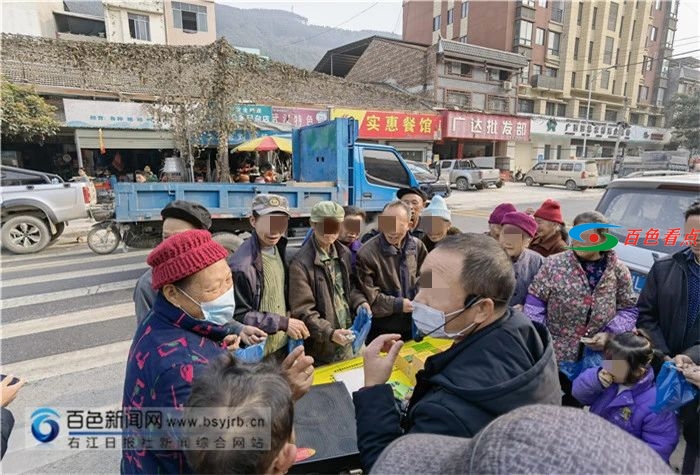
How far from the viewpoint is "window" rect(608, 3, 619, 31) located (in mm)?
33750

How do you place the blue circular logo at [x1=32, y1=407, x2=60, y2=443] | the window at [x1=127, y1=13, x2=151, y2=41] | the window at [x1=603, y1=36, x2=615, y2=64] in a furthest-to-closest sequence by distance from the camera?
1. the window at [x1=603, y1=36, x2=615, y2=64]
2. the window at [x1=127, y1=13, x2=151, y2=41]
3. the blue circular logo at [x1=32, y1=407, x2=60, y2=443]

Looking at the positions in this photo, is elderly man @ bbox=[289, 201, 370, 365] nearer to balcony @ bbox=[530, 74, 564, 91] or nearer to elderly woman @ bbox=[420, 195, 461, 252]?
elderly woman @ bbox=[420, 195, 461, 252]

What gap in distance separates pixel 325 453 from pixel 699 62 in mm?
57453

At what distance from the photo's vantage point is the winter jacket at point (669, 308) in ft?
7.27

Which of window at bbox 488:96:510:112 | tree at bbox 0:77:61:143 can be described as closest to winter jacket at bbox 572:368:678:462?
tree at bbox 0:77:61:143

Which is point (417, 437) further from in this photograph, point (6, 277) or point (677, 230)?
point (6, 277)

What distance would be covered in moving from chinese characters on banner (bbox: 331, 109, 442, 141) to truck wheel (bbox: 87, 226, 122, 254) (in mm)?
13231

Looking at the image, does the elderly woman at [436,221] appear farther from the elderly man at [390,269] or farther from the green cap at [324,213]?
the green cap at [324,213]

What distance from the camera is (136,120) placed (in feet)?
45.4

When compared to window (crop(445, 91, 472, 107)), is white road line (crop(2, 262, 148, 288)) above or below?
below

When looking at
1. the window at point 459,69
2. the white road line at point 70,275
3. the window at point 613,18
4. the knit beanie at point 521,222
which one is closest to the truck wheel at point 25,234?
the white road line at point 70,275

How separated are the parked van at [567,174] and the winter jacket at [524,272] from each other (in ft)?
72.0

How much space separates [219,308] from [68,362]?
321 cm

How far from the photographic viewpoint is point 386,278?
106 inches
